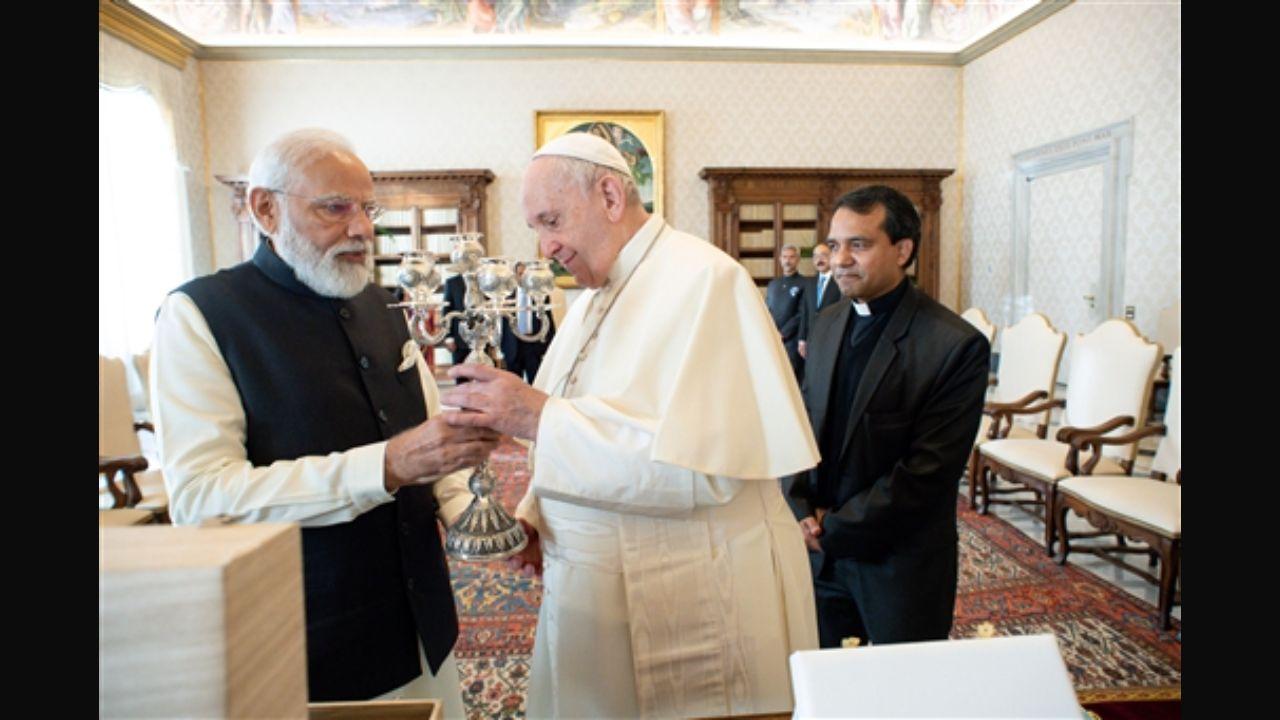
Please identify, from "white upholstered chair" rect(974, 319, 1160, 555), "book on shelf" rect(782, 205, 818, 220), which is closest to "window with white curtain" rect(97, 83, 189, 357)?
"book on shelf" rect(782, 205, 818, 220)

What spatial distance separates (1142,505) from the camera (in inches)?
145

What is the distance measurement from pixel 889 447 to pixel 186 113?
10.4 meters

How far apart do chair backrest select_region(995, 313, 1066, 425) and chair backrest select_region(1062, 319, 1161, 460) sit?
33 cm

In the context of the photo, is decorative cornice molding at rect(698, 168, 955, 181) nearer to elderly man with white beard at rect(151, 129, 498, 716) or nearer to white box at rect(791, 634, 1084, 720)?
elderly man with white beard at rect(151, 129, 498, 716)

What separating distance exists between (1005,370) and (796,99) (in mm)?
5620

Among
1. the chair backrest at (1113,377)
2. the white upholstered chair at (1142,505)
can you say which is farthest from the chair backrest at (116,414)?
the chair backrest at (1113,377)

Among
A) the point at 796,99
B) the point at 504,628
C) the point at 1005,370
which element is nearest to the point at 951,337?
the point at 504,628

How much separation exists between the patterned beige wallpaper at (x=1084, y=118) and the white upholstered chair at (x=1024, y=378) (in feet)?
4.98

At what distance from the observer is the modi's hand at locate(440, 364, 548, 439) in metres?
1.54

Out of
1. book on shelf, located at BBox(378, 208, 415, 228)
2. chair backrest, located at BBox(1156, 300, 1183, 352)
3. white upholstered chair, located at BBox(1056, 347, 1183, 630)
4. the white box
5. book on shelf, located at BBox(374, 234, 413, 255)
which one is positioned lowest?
white upholstered chair, located at BBox(1056, 347, 1183, 630)

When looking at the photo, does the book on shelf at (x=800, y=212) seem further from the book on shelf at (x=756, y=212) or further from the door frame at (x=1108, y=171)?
the door frame at (x=1108, y=171)

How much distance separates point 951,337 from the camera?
2.26m

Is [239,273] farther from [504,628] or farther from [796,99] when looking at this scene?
[796,99]

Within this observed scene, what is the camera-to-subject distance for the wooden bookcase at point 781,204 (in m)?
9.95
